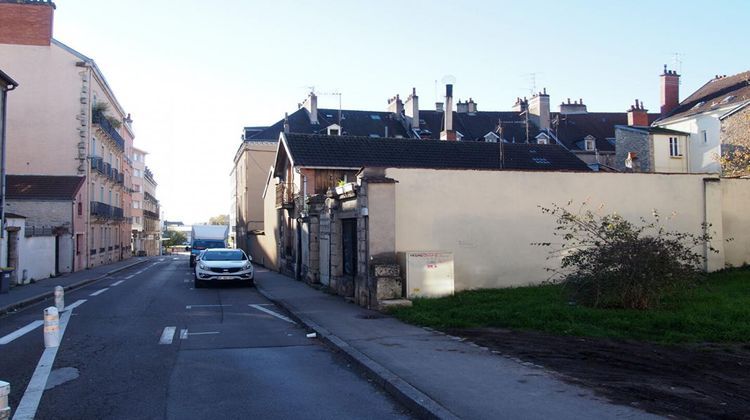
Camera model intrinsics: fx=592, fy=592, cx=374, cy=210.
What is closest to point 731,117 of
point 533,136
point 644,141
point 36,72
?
point 644,141

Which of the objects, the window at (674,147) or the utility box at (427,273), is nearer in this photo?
Result: the utility box at (427,273)

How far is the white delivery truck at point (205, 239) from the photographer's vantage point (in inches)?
1513

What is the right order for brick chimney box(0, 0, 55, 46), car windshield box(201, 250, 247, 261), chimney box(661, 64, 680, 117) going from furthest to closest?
chimney box(661, 64, 680, 117) → brick chimney box(0, 0, 55, 46) → car windshield box(201, 250, 247, 261)

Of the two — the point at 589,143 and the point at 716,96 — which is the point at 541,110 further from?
the point at 716,96

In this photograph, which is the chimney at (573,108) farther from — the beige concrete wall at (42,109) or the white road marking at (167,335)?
the white road marking at (167,335)

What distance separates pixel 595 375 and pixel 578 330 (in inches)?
99.7

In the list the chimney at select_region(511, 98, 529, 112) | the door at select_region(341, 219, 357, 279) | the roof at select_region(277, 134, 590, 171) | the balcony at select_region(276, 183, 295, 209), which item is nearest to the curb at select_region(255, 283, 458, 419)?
the door at select_region(341, 219, 357, 279)

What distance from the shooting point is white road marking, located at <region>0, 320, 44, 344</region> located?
10.3m

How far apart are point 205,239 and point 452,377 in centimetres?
3434

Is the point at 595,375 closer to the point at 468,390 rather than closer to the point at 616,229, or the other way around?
the point at 468,390

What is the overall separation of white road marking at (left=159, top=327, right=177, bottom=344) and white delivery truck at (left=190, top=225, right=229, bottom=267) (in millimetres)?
27564

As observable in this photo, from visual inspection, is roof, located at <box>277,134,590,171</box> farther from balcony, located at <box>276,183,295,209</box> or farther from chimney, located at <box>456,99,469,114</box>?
chimney, located at <box>456,99,469,114</box>

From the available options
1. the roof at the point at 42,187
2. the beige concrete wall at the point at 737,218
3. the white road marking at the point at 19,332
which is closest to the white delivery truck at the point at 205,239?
the roof at the point at 42,187

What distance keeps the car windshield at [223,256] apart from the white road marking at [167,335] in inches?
443
